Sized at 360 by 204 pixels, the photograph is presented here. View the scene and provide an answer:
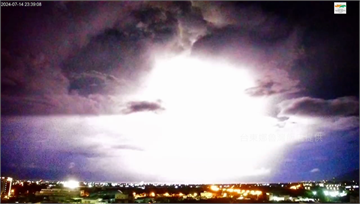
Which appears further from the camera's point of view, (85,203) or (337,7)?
(85,203)

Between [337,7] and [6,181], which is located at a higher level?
[337,7]

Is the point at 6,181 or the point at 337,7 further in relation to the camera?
the point at 6,181

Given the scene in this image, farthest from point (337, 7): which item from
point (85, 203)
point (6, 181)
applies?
point (6, 181)

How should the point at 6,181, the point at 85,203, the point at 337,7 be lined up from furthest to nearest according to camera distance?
1. the point at 6,181
2. the point at 85,203
3. the point at 337,7

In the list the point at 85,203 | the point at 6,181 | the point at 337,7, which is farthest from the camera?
the point at 6,181

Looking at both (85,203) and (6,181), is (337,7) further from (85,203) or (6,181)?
(6,181)

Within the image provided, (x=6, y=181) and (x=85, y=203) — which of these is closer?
(x=85, y=203)
